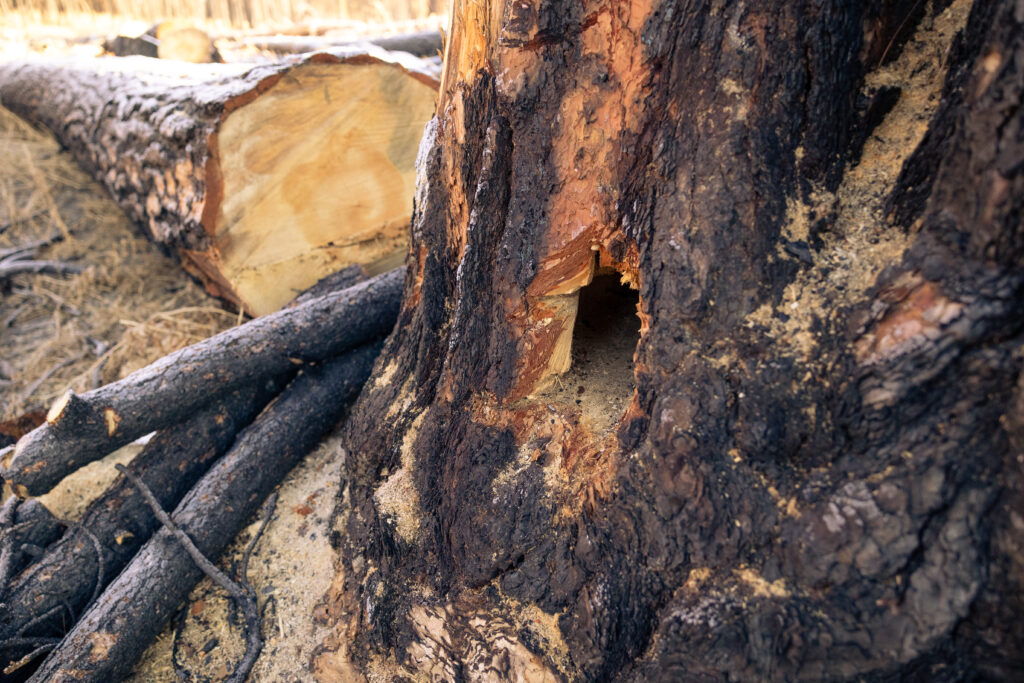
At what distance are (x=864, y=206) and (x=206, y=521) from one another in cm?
224

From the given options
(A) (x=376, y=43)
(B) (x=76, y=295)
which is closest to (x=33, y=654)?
(B) (x=76, y=295)

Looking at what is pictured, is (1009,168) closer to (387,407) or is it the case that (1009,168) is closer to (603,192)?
(603,192)

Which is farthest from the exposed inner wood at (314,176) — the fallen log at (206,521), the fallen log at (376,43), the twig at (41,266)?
the fallen log at (376,43)

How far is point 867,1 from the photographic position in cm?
115

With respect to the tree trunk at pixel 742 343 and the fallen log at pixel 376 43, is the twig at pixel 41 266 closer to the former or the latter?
the fallen log at pixel 376 43

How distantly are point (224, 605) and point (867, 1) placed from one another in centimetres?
250

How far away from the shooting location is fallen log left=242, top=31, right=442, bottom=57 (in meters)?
5.75

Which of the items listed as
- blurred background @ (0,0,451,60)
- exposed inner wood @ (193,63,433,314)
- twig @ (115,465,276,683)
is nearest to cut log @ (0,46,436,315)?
exposed inner wood @ (193,63,433,314)

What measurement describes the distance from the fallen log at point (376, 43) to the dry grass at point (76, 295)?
231 cm

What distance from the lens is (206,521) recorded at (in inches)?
88.0

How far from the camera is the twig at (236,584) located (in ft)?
6.49

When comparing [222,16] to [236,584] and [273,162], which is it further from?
[236,584]

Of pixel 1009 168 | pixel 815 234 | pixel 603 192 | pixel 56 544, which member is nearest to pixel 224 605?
pixel 56 544

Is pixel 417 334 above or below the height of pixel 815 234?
below
